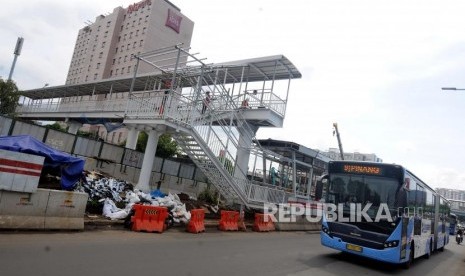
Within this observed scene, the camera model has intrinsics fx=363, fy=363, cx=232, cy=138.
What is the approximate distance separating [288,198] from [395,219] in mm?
12017

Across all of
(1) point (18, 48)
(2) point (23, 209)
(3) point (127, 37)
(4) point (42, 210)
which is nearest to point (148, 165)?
(4) point (42, 210)

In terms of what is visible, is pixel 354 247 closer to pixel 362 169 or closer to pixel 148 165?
pixel 362 169

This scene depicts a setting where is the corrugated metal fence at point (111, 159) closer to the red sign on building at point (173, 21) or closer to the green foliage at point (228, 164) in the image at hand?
the green foliage at point (228, 164)

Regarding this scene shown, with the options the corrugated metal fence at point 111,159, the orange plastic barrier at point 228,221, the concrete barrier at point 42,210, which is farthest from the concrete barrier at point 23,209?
the corrugated metal fence at point 111,159

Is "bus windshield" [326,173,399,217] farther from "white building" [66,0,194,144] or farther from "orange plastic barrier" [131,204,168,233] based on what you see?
"white building" [66,0,194,144]

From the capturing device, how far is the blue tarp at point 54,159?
12.4 metres

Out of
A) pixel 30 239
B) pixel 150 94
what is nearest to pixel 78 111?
pixel 150 94

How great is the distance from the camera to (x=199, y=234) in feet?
44.0

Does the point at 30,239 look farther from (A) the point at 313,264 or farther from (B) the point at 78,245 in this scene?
(A) the point at 313,264

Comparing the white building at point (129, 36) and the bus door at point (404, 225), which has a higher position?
the white building at point (129, 36)

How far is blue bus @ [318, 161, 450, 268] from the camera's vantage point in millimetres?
10344

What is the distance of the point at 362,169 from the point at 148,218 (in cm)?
719

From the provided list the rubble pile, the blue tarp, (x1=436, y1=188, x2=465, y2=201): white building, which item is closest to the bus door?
the rubble pile

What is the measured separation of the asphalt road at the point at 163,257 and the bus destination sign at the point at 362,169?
9.39 feet
